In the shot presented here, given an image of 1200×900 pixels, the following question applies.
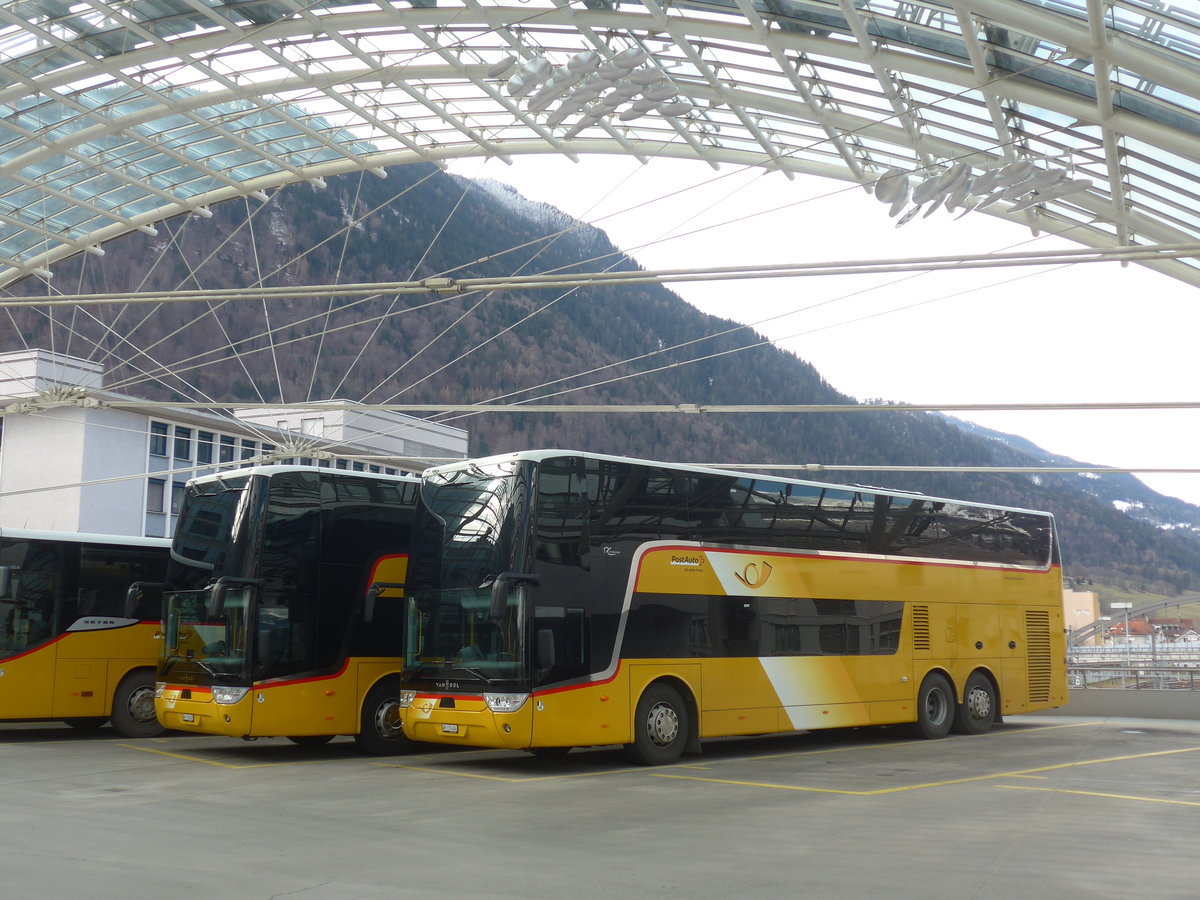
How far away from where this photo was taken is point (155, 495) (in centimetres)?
5038

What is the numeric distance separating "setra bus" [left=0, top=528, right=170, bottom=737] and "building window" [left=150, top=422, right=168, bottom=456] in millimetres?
32077

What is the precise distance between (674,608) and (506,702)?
2.59 m

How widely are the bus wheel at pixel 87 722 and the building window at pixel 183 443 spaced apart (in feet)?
105

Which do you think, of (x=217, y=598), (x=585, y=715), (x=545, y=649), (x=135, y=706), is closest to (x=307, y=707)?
(x=217, y=598)

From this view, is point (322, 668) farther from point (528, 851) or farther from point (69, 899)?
point (69, 899)

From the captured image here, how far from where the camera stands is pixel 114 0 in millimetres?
17703

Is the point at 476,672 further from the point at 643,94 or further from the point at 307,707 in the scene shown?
the point at 643,94

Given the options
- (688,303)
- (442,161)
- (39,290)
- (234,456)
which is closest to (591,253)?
(688,303)

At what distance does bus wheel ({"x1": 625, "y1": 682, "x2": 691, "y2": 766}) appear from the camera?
14297 mm

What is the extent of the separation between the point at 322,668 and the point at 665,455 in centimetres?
11591

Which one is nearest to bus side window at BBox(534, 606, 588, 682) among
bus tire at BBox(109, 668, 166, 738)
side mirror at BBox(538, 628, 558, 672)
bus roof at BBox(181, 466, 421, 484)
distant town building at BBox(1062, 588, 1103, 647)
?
side mirror at BBox(538, 628, 558, 672)

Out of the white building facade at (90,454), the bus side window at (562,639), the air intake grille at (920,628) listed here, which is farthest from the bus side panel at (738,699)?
the white building facade at (90,454)

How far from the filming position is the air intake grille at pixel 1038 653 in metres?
20.3

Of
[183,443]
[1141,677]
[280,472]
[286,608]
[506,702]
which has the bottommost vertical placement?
[1141,677]
